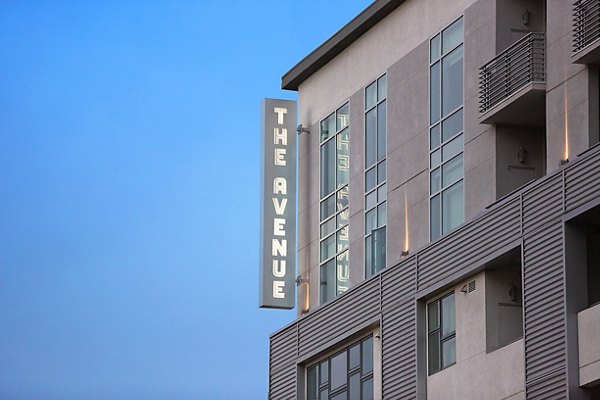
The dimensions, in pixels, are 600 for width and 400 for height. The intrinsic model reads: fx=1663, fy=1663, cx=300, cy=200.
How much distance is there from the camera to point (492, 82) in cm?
4866

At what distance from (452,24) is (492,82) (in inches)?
157

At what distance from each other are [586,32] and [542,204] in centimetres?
469

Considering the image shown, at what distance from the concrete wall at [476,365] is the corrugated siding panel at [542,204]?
3232 millimetres

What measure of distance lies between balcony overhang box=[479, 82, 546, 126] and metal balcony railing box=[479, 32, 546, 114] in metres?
0.31

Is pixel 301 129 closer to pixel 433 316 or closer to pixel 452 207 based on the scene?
pixel 452 207

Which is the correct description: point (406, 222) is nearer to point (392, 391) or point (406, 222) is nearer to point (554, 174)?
point (392, 391)

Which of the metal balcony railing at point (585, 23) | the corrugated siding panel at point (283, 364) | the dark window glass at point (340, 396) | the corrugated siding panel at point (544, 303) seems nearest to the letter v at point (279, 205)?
the corrugated siding panel at point (283, 364)

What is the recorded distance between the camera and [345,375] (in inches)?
2245

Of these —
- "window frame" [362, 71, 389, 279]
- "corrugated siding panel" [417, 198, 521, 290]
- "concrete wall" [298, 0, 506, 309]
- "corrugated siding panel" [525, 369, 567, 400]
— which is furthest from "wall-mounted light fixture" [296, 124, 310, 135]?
"corrugated siding panel" [525, 369, 567, 400]

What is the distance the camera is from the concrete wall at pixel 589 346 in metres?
41.4

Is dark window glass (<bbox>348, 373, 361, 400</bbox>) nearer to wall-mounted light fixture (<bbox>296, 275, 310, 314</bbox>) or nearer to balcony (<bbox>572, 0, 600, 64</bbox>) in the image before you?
wall-mounted light fixture (<bbox>296, 275, 310, 314</bbox>)

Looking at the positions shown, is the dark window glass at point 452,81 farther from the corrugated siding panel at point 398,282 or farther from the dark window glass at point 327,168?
the dark window glass at point 327,168

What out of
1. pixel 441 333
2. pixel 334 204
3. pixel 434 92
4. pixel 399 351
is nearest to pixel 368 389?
pixel 399 351

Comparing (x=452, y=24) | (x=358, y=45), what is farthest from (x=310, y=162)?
(x=452, y=24)
